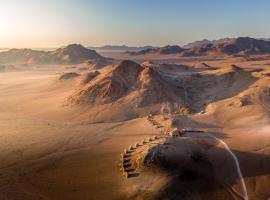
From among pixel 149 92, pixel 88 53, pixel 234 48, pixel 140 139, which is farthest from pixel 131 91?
pixel 234 48

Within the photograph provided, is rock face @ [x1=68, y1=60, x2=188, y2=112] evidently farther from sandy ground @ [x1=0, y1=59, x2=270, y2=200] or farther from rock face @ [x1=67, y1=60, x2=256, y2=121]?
sandy ground @ [x1=0, y1=59, x2=270, y2=200]

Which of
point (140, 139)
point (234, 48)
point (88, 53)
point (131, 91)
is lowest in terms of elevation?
point (88, 53)

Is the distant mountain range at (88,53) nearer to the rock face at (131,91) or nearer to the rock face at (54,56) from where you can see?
the rock face at (54,56)

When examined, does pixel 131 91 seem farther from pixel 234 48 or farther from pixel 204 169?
pixel 234 48

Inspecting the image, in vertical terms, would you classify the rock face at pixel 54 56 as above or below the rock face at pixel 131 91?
below

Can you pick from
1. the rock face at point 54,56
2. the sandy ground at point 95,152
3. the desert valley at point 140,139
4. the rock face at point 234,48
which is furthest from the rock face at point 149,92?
the rock face at point 234,48

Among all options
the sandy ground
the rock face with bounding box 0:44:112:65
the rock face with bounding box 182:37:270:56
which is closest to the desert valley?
the sandy ground
